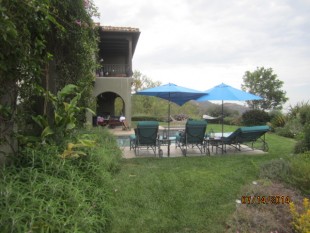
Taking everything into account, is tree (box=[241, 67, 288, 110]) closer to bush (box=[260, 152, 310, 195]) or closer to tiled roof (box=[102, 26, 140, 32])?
tiled roof (box=[102, 26, 140, 32])

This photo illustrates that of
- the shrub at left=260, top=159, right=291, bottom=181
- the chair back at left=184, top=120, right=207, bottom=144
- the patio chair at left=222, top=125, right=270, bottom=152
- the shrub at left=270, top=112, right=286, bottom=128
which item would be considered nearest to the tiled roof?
the chair back at left=184, top=120, right=207, bottom=144

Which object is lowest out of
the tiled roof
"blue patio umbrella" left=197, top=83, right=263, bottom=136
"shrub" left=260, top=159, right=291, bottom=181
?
"shrub" left=260, top=159, right=291, bottom=181

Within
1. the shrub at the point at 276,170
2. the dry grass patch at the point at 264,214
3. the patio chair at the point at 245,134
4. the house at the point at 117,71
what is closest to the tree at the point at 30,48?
the dry grass patch at the point at 264,214

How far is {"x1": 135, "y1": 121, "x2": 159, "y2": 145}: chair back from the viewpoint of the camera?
816 centimetres

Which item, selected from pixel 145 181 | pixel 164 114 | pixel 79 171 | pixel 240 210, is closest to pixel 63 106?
pixel 79 171

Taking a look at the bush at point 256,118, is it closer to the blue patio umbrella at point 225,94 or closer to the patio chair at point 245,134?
the blue patio umbrella at point 225,94

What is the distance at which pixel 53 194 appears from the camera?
3359 mm

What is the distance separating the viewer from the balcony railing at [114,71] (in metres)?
17.4

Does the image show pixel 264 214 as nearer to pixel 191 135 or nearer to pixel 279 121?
pixel 191 135

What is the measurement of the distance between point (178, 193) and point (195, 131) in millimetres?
3717

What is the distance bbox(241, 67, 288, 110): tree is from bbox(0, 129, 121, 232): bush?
24.8 m

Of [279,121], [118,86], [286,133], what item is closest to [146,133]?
[118,86]

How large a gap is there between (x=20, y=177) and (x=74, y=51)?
16.5ft

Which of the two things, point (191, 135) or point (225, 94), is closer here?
point (191, 135)
